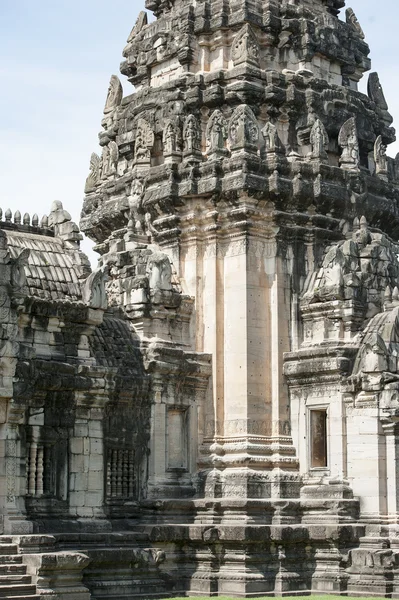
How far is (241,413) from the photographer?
95.7ft

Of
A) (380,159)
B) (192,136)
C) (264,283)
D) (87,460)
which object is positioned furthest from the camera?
(380,159)

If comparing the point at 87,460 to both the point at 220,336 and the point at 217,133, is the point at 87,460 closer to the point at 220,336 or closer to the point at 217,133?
the point at 220,336

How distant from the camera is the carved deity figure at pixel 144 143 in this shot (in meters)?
32.2

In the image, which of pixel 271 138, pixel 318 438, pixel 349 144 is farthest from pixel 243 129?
pixel 318 438

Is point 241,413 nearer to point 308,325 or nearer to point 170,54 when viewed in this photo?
point 308,325

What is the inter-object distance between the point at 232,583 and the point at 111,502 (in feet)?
10.5

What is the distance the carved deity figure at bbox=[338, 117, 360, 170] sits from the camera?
3209cm

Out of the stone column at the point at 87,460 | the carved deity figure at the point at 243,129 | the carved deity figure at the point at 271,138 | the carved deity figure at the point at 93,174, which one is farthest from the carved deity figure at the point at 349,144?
the stone column at the point at 87,460

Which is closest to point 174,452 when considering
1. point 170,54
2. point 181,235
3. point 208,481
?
point 208,481

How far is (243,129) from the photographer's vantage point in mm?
30078

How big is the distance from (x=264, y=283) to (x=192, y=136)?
14.0 ft

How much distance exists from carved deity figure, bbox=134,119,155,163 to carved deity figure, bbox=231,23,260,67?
112 inches

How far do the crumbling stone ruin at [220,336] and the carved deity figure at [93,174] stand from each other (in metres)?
1.49

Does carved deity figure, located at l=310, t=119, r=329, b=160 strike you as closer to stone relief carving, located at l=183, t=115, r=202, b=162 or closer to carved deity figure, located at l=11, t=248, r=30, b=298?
stone relief carving, located at l=183, t=115, r=202, b=162
